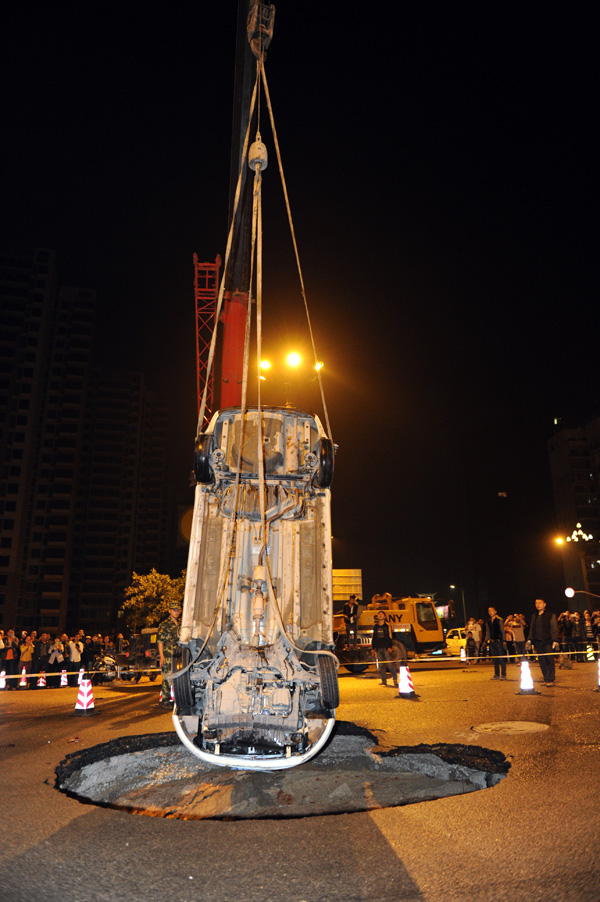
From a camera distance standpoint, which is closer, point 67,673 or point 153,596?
point 67,673

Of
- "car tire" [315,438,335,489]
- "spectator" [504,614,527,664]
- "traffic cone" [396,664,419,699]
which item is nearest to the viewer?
"car tire" [315,438,335,489]

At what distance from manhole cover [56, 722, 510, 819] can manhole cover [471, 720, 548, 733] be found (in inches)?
51.2

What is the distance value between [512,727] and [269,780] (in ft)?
12.1

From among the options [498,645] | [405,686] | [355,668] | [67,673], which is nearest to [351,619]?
[355,668]

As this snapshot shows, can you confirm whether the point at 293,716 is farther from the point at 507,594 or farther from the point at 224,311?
the point at 507,594

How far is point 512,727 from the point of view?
8055 millimetres

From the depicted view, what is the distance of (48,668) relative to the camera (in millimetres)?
18734

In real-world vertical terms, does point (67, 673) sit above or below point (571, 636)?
below

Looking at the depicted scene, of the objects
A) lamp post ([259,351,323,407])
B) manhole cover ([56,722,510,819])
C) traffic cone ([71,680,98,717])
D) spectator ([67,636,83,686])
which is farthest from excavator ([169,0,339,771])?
spectator ([67,636,83,686])

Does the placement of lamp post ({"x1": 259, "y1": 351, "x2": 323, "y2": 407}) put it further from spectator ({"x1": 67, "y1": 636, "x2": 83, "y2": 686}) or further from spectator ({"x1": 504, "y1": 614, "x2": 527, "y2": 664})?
spectator ({"x1": 67, "y1": 636, "x2": 83, "y2": 686})

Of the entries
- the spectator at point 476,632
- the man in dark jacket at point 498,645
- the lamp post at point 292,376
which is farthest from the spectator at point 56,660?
the spectator at point 476,632

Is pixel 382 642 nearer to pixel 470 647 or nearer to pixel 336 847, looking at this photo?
pixel 470 647

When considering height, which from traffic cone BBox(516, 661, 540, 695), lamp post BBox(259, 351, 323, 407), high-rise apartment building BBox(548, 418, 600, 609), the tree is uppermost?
high-rise apartment building BBox(548, 418, 600, 609)

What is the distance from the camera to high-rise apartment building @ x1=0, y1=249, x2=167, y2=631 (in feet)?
247
